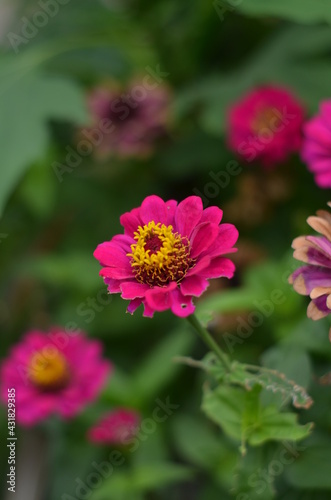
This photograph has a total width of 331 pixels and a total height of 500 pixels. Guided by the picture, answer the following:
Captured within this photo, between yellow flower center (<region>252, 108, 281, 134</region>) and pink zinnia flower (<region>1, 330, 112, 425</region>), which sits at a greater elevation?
yellow flower center (<region>252, 108, 281, 134</region>)

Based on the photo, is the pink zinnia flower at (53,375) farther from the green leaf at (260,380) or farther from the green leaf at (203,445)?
the green leaf at (260,380)

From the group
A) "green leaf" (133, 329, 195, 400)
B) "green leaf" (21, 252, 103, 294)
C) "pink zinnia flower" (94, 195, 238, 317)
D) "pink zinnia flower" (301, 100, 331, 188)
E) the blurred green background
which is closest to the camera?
"pink zinnia flower" (94, 195, 238, 317)

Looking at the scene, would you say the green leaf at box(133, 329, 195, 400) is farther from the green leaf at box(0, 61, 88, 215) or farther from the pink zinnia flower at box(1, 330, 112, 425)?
the green leaf at box(0, 61, 88, 215)

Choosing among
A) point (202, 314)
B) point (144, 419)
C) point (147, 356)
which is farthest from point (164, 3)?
point (202, 314)

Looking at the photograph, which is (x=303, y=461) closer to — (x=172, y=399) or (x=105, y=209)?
(x=172, y=399)

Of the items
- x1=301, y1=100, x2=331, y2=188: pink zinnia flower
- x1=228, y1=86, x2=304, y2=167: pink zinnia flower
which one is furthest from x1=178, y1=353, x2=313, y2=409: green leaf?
x1=228, y1=86, x2=304, y2=167: pink zinnia flower

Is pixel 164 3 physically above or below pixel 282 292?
above

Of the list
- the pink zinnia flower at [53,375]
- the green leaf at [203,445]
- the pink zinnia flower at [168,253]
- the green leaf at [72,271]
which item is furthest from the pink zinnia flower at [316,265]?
the green leaf at [72,271]

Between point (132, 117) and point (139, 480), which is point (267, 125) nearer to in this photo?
point (132, 117)
